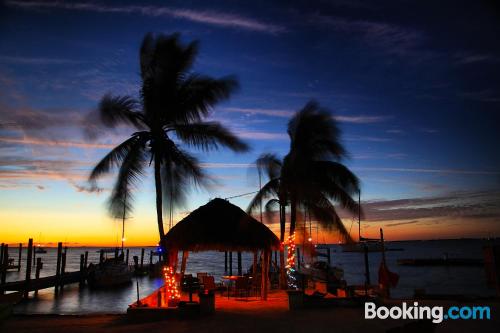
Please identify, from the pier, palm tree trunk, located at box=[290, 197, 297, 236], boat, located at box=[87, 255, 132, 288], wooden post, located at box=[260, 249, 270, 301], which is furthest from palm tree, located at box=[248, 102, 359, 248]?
boat, located at box=[87, 255, 132, 288]

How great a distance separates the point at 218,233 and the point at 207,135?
3695 millimetres

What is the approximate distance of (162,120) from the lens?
1333 cm

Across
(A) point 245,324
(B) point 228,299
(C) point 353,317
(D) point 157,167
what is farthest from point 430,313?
(D) point 157,167

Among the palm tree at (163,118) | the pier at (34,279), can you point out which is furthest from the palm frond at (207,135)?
the pier at (34,279)

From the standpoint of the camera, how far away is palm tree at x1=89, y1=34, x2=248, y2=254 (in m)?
12.9

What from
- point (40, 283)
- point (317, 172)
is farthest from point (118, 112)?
point (40, 283)

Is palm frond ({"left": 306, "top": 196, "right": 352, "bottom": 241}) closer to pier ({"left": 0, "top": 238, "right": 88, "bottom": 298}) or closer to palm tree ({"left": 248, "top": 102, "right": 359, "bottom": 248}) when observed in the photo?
palm tree ({"left": 248, "top": 102, "right": 359, "bottom": 248})

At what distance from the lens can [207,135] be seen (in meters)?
13.4

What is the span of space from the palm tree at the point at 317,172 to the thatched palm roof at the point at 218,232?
3.70 metres

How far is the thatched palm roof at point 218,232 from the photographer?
43.8ft

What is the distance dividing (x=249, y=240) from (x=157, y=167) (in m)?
4.41

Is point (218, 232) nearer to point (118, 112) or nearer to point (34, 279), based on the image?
point (118, 112)

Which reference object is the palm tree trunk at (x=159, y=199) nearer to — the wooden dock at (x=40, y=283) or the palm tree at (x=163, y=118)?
Answer: the palm tree at (x=163, y=118)

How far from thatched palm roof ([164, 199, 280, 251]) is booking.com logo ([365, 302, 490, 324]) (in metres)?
4.40
